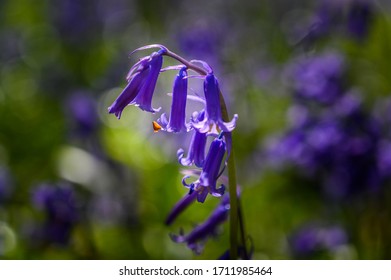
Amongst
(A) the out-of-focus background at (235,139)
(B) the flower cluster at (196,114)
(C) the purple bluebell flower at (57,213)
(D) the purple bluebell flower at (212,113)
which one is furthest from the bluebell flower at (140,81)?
(C) the purple bluebell flower at (57,213)

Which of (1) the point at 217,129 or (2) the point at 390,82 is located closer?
(1) the point at 217,129

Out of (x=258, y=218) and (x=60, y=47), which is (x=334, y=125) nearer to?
(x=258, y=218)

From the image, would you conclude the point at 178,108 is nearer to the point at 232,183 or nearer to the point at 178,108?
the point at 178,108

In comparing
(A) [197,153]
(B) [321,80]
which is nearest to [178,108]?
(A) [197,153]

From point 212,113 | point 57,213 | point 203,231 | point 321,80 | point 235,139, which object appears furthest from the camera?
point 235,139

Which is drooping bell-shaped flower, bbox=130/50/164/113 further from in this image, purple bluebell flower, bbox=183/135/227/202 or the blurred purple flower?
the blurred purple flower
